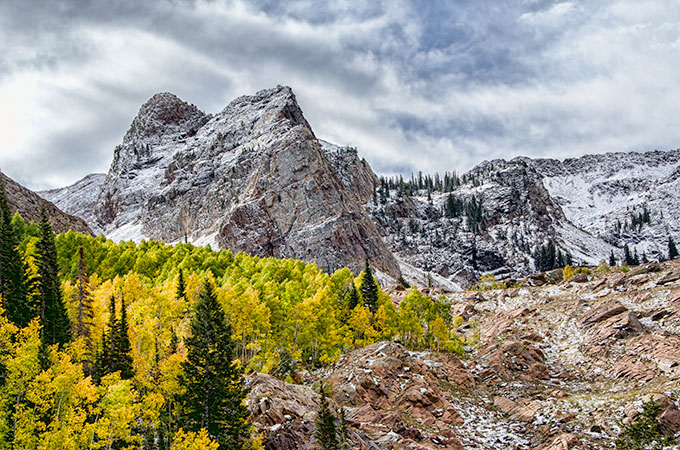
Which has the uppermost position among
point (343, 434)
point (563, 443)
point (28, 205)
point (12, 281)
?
point (28, 205)

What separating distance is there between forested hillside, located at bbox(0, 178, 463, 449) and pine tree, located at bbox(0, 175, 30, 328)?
11 cm

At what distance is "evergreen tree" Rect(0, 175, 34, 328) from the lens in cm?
4763

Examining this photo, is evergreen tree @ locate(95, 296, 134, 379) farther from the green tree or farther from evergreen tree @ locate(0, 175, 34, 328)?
the green tree

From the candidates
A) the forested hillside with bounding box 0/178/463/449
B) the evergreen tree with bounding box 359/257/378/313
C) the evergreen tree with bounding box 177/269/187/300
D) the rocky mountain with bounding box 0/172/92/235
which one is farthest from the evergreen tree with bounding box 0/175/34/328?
the rocky mountain with bounding box 0/172/92/235

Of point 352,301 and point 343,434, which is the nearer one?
point 343,434

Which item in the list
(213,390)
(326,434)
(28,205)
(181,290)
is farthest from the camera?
(28,205)

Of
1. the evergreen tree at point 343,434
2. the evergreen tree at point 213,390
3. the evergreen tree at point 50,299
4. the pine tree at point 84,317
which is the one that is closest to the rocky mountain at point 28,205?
the evergreen tree at point 50,299

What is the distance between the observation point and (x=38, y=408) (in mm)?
32656

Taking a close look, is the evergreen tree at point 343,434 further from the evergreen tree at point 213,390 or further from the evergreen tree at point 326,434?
the evergreen tree at point 213,390

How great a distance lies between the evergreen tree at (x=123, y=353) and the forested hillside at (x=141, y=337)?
9cm

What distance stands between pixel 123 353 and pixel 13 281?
1882 cm

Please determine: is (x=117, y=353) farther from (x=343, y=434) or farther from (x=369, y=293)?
(x=369, y=293)

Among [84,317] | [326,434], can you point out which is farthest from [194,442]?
[84,317]

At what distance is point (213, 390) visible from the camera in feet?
115
